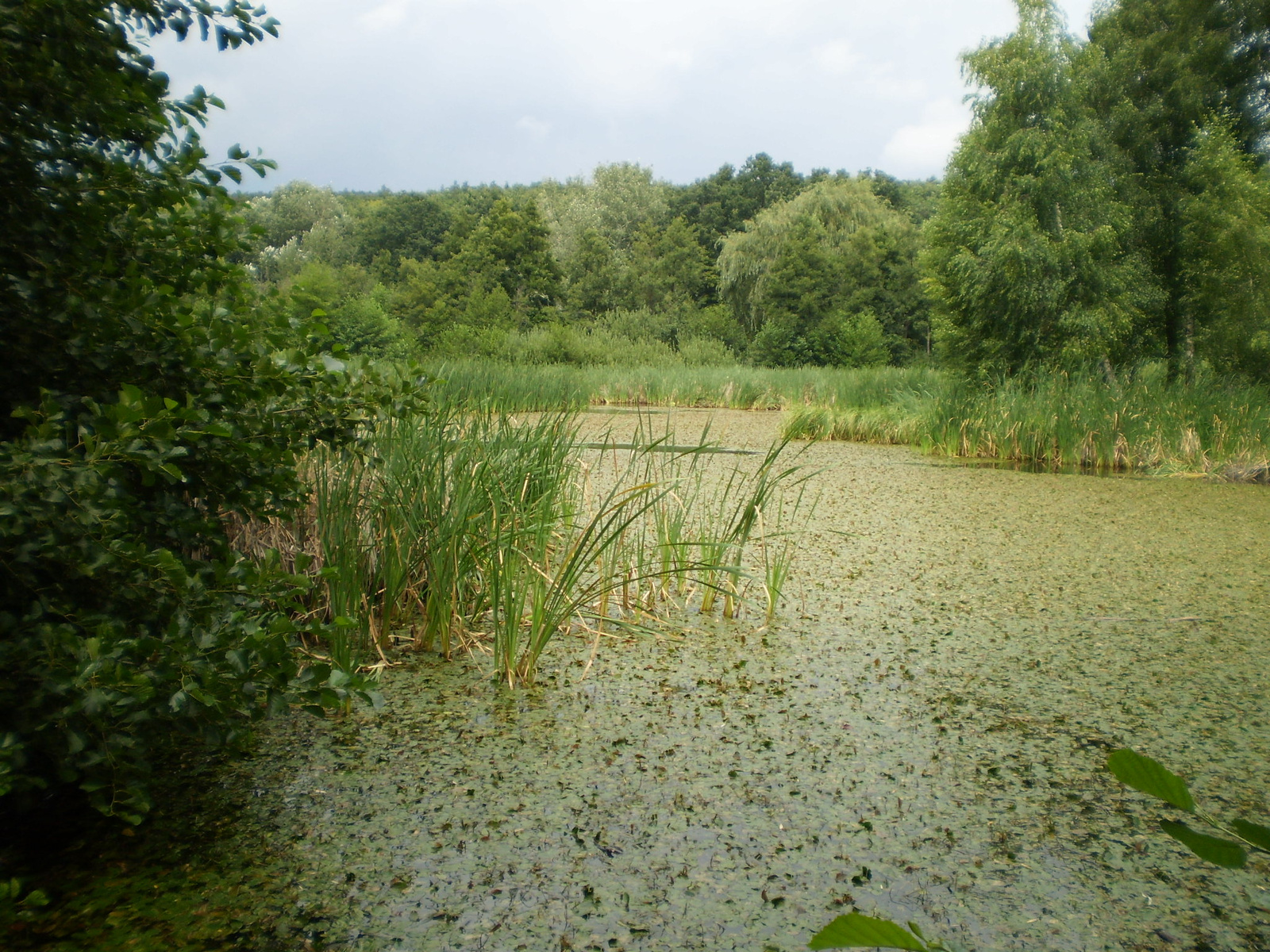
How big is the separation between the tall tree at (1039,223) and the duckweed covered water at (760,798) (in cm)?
674

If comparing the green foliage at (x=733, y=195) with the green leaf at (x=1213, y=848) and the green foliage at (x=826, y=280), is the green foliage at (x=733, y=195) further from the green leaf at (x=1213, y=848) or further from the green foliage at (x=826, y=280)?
the green leaf at (x=1213, y=848)

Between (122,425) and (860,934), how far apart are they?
3.08ft

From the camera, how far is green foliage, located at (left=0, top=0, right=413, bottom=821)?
3.28 ft

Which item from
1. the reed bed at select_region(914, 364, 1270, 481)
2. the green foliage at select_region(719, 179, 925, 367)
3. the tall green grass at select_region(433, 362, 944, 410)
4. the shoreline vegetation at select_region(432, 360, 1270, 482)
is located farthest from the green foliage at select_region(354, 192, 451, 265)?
the reed bed at select_region(914, 364, 1270, 481)

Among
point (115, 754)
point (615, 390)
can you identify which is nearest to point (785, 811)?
point (115, 754)

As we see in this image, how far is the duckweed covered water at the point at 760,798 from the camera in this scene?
3.67 feet

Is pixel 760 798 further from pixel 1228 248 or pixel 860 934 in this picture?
pixel 1228 248

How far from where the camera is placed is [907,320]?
2108 cm

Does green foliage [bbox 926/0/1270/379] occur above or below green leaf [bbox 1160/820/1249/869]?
above

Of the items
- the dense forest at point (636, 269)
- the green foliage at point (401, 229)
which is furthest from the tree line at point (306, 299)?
the green foliage at point (401, 229)

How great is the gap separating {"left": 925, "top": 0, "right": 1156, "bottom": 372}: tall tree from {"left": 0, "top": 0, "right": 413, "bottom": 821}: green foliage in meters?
8.35

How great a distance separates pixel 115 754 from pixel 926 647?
1792 millimetres

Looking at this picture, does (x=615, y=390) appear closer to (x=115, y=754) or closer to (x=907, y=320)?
(x=115, y=754)

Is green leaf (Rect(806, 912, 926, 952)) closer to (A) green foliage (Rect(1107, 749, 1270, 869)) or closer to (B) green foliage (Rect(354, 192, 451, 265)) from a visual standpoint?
(A) green foliage (Rect(1107, 749, 1270, 869))
